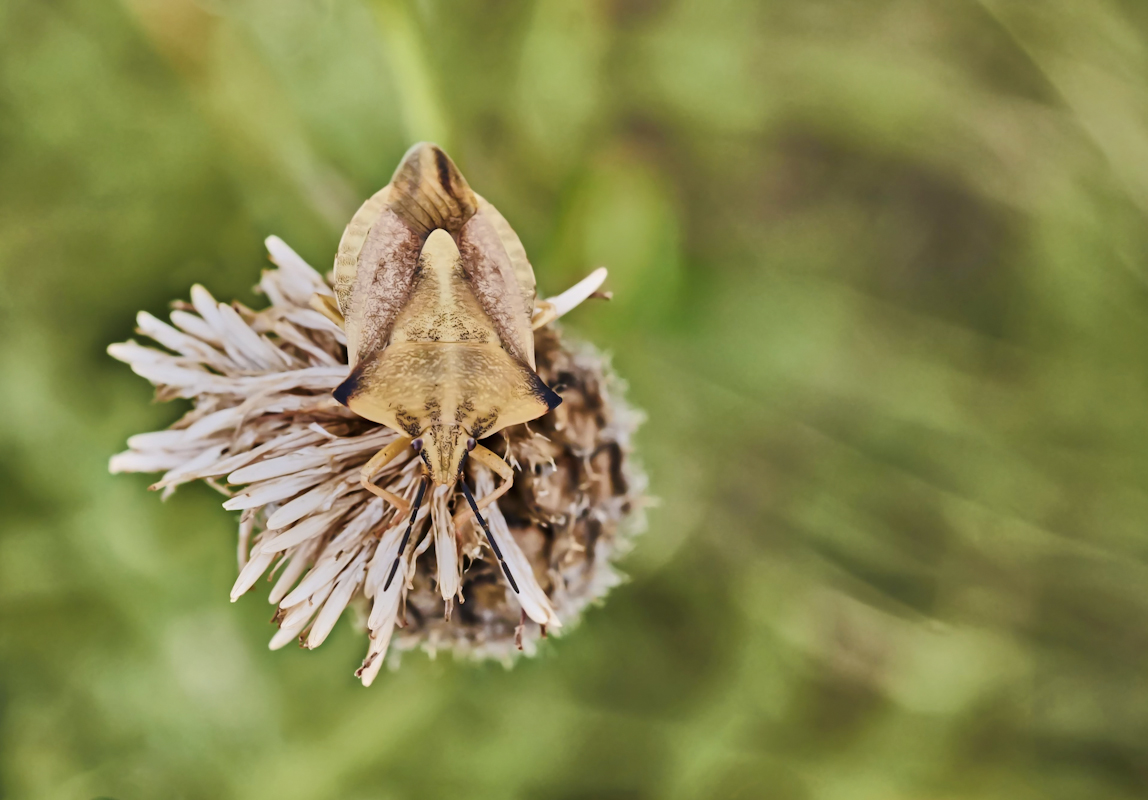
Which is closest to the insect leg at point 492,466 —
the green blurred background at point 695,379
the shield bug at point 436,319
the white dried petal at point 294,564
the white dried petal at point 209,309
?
the shield bug at point 436,319

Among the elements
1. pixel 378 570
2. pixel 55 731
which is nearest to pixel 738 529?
pixel 378 570

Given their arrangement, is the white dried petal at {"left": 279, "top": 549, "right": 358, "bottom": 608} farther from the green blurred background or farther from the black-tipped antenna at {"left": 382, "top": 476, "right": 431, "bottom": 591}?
the green blurred background

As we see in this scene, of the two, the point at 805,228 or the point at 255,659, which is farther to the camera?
the point at 805,228

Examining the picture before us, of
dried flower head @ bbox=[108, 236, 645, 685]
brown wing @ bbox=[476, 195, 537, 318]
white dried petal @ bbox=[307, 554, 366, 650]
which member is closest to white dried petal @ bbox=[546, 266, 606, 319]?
dried flower head @ bbox=[108, 236, 645, 685]

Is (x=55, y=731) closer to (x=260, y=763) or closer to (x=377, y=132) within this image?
(x=260, y=763)

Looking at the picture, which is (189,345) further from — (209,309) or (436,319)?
(436,319)

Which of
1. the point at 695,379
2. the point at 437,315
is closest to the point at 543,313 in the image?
the point at 437,315

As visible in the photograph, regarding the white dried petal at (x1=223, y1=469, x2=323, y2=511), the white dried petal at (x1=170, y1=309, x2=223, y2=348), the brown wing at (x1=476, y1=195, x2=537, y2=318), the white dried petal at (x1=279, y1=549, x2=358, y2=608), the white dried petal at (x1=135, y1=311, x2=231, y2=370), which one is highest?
the brown wing at (x1=476, y1=195, x2=537, y2=318)
